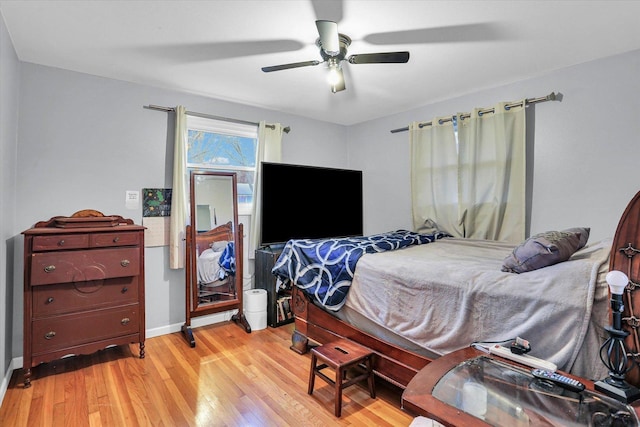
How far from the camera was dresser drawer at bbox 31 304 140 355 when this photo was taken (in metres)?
2.29

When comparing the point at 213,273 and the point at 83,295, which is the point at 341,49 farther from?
the point at 83,295

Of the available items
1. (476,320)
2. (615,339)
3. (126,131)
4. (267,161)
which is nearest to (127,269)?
(126,131)

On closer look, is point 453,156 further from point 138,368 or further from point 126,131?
point 138,368

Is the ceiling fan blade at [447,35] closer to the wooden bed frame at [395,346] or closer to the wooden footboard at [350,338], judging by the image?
the wooden bed frame at [395,346]

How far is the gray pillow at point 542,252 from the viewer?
160 cm

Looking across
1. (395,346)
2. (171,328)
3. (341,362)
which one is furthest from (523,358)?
(171,328)

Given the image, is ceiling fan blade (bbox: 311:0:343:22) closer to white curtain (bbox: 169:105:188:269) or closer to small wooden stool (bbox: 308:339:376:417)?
white curtain (bbox: 169:105:188:269)

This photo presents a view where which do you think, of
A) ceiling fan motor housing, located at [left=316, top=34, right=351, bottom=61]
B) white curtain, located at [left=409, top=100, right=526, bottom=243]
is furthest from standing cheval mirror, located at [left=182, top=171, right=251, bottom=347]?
white curtain, located at [left=409, top=100, right=526, bottom=243]

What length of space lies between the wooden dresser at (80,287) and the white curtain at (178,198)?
45 centimetres

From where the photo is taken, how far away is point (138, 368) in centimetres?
249

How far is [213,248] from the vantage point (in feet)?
10.7

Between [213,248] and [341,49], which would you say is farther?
[213,248]

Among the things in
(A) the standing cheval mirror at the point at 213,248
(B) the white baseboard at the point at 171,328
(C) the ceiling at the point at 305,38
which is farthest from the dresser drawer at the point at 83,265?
(C) the ceiling at the point at 305,38

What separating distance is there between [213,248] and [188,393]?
1.40m
